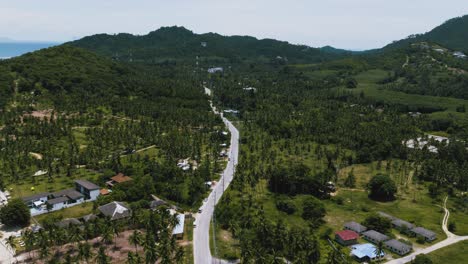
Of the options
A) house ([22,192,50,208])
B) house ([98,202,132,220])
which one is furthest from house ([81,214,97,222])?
house ([22,192,50,208])

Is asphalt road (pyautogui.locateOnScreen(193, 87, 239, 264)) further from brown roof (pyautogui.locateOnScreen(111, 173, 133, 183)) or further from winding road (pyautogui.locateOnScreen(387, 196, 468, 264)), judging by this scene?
winding road (pyautogui.locateOnScreen(387, 196, 468, 264))

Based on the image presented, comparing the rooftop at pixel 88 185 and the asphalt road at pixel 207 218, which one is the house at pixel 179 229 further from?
the rooftop at pixel 88 185

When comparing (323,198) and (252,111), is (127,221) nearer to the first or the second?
(323,198)

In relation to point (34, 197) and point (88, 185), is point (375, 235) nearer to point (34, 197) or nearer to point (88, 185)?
point (88, 185)

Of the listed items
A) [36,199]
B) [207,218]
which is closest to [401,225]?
[207,218]

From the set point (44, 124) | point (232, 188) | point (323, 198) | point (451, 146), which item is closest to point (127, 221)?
point (232, 188)
